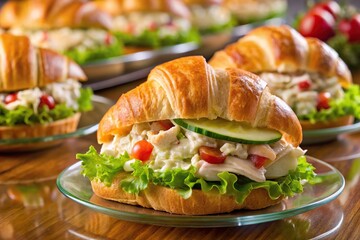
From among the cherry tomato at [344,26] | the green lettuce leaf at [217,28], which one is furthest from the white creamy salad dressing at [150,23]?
the cherry tomato at [344,26]

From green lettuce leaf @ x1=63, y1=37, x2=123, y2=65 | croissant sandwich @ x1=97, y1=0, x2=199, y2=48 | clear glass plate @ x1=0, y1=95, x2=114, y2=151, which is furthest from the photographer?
croissant sandwich @ x1=97, y1=0, x2=199, y2=48

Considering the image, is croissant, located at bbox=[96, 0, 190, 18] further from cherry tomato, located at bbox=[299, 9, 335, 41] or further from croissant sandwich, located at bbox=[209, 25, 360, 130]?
croissant sandwich, located at bbox=[209, 25, 360, 130]

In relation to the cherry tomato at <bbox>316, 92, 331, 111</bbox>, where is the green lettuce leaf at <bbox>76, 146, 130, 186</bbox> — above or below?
above

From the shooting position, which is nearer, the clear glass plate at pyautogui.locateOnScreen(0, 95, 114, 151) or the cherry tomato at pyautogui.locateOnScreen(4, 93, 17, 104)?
the clear glass plate at pyautogui.locateOnScreen(0, 95, 114, 151)

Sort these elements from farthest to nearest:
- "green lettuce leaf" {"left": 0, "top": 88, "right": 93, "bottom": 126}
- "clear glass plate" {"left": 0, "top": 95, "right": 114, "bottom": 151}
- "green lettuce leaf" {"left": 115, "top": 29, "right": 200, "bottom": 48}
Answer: "green lettuce leaf" {"left": 115, "top": 29, "right": 200, "bottom": 48}, "green lettuce leaf" {"left": 0, "top": 88, "right": 93, "bottom": 126}, "clear glass plate" {"left": 0, "top": 95, "right": 114, "bottom": 151}

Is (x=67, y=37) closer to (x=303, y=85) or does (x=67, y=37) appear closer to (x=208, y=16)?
(x=208, y=16)

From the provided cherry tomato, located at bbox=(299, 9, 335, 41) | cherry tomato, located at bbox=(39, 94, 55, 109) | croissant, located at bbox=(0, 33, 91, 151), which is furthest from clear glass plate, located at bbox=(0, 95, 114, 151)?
cherry tomato, located at bbox=(299, 9, 335, 41)
